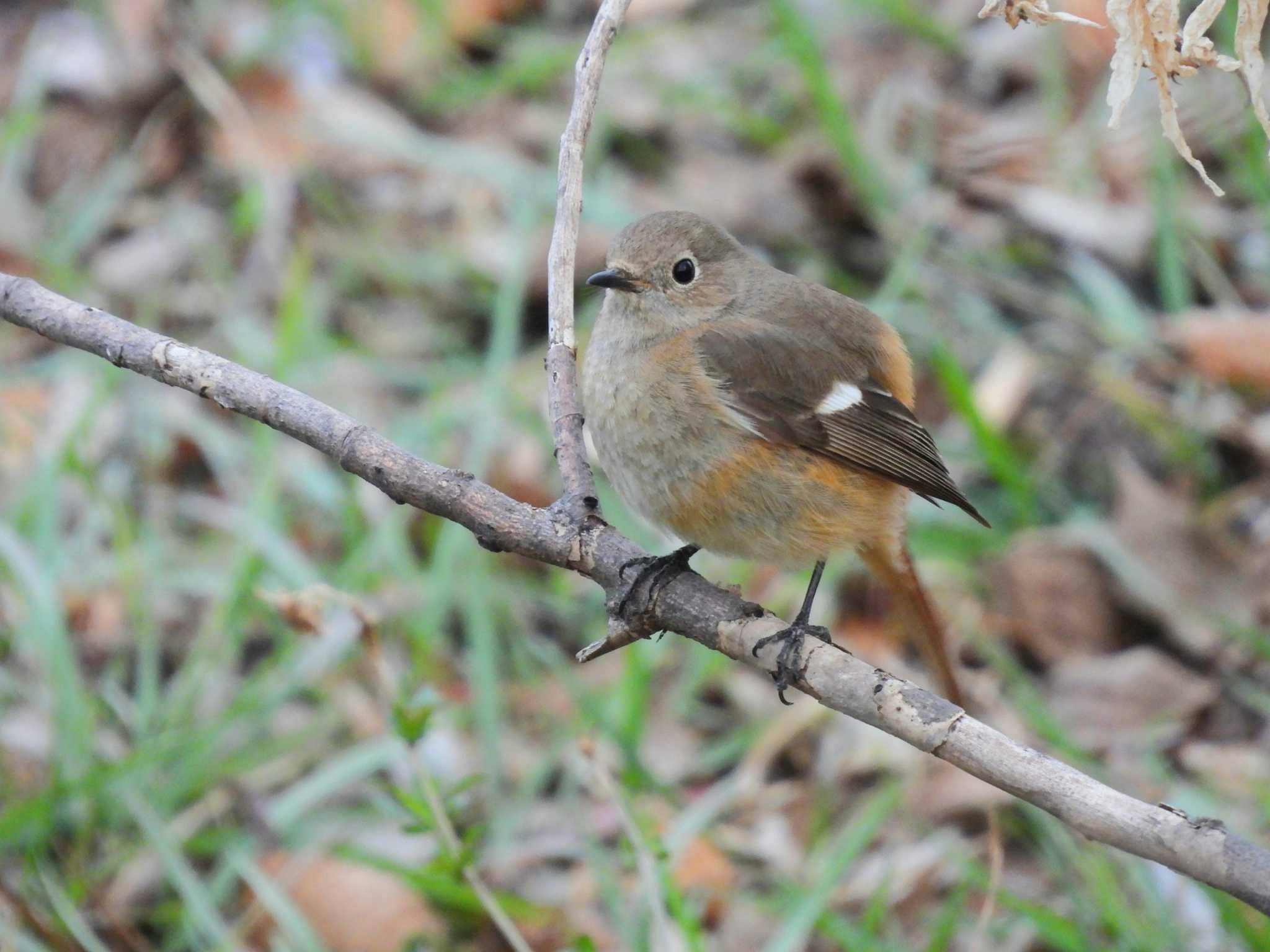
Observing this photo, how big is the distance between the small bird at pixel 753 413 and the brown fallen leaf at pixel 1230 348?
160 cm

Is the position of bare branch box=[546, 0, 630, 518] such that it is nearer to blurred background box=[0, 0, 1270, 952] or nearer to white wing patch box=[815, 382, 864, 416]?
blurred background box=[0, 0, 1270, 952]

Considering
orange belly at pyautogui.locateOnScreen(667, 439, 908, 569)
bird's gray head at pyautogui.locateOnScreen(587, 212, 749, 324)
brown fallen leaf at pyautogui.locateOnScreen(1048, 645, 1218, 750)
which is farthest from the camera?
brown fallen leaf at pyautogui.locateOnScreen(1048, 645, 1218, 750)

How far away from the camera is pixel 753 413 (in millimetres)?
3035

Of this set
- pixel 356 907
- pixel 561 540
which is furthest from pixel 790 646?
pixel 356 907

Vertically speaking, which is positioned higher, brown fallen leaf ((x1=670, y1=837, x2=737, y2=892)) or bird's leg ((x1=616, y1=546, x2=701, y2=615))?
bird's leg ((x1=616, y1=546, x2=701, y2=615))

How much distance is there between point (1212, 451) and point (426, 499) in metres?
3.15

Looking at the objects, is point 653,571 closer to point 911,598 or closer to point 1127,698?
point 911,598

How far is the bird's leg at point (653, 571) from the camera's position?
2318 mm

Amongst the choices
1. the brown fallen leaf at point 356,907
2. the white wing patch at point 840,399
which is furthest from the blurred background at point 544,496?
the white wing patch at point 840,399

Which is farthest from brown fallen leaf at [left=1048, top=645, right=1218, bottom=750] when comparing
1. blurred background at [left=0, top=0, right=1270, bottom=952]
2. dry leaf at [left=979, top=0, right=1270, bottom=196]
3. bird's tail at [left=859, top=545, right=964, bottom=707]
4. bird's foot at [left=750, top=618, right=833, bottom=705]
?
dry leaf at [left=979, top=0, right=1270, bottom=196]

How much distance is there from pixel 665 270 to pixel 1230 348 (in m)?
2.14

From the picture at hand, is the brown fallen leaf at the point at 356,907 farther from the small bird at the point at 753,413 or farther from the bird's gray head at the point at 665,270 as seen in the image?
the bird's gray head at the point at 665,270

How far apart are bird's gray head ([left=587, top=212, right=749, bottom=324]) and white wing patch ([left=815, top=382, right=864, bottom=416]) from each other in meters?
0.35

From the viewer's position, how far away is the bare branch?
7.93ft
